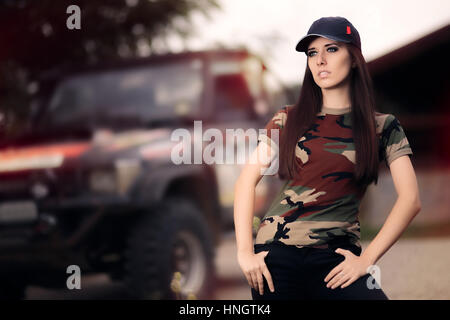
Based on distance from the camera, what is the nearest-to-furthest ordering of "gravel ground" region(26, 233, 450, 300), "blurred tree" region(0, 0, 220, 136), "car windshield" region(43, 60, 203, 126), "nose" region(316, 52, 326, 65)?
"nose" region(316, 52, 326, 65) → "gravel ground" region(26, 233, 450, 300) → "car windshield" region(43, 60, 203, 126) → "blurred tree" region(0, 0, 220, 136)

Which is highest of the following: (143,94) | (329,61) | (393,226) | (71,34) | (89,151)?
(71,34)

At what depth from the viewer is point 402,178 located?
210 cm

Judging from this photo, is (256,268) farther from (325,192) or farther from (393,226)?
(393,226)

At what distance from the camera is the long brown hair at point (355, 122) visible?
2.15 metres

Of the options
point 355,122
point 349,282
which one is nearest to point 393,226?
point 349,282

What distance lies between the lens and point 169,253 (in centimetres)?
504

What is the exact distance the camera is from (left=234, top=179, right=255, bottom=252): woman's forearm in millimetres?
2176

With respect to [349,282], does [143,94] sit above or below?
above

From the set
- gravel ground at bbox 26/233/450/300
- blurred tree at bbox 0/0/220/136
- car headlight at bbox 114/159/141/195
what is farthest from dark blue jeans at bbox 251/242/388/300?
blurred tree at bbox 0/0/220/136

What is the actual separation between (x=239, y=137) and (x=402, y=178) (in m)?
3.38

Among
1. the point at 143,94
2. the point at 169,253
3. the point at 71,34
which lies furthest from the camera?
the point at 71,34

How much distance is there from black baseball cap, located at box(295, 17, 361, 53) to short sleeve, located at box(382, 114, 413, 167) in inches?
11.3

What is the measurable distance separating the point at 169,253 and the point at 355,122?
3.07m

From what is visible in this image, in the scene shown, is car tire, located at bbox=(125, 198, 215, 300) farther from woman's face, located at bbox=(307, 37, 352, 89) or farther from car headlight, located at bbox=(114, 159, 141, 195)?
woman's face, located at bbox=(307, 37, 352, 89)
